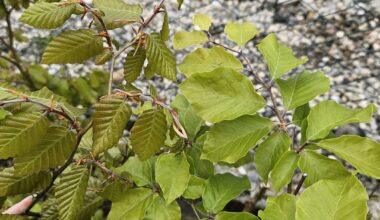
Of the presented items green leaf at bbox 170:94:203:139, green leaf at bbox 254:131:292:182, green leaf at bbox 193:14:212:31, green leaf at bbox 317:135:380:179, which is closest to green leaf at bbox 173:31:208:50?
green leaf at bbox 193:14:212:31

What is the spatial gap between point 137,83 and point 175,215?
2.13 metres

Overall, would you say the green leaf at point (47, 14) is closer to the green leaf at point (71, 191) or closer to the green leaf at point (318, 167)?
the green leaf at point (71, 191)

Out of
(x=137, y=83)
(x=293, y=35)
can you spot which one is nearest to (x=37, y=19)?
(x=137, y=83)

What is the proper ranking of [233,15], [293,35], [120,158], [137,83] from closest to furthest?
[120,158] < [137,83] < [293,35] < [233,15]

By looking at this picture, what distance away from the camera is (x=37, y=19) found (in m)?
1.03

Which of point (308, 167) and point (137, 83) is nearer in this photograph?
point (308, 167)

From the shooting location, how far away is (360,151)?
948mm

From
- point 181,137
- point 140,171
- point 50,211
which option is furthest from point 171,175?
point 50,211

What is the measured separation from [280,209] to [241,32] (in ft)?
1.68

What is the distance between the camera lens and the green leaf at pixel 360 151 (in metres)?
0.93

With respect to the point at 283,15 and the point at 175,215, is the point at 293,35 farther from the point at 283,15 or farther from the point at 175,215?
the point at 175,215

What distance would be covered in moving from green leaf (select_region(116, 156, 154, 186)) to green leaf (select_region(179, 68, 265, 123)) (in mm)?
279

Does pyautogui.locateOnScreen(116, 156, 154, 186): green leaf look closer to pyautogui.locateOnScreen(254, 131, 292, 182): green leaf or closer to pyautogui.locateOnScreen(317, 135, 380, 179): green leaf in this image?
pyautogui.locateOnScreen(254, 131, 292, 182): green leaf

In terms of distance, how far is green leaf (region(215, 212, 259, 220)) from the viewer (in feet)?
3.39
